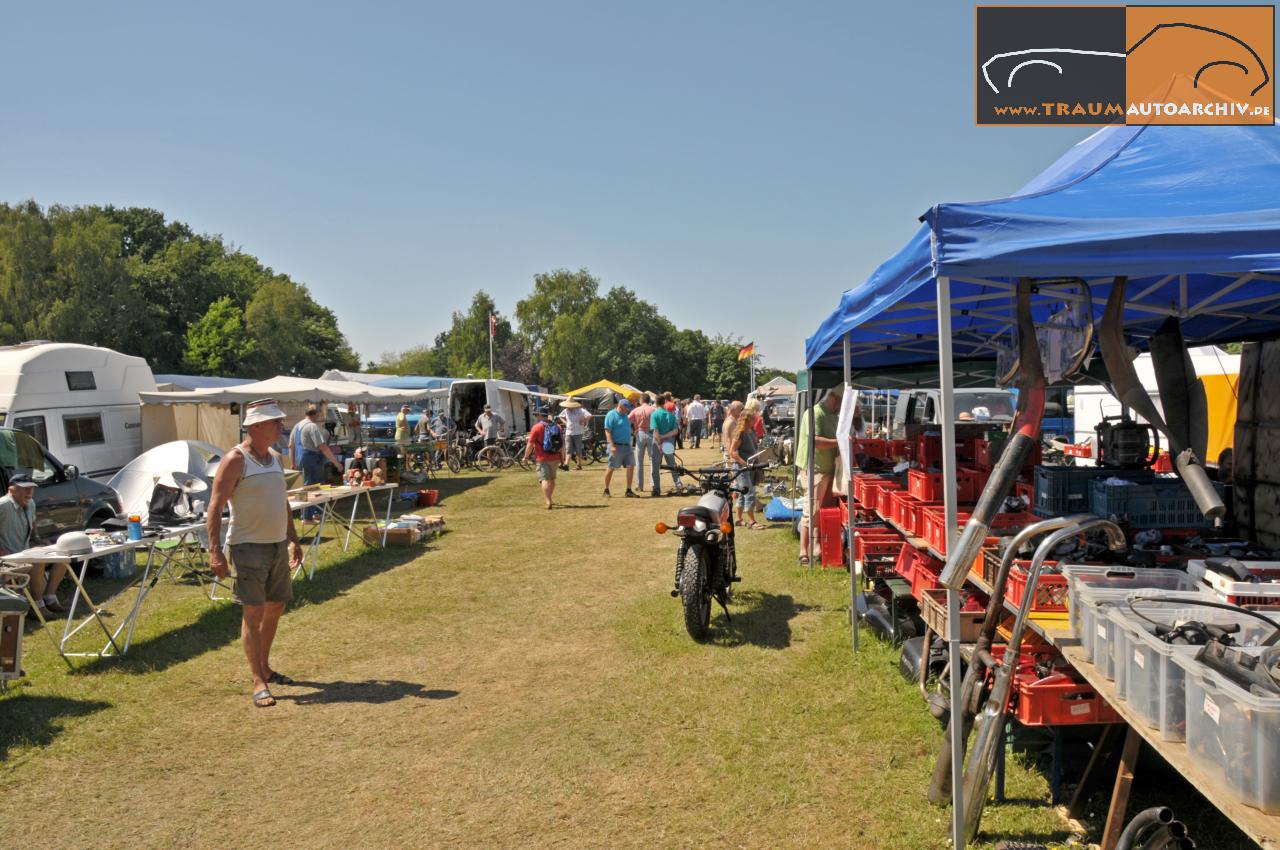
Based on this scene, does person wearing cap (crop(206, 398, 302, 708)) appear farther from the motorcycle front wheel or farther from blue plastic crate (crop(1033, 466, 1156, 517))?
blue plastic crate (crop(1033, 466, 1156, 517))

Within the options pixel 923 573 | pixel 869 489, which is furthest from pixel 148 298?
pixel 923 573

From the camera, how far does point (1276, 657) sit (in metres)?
2.33

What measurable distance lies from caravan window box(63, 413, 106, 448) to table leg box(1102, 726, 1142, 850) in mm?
12444

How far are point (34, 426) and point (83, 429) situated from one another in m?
1.26

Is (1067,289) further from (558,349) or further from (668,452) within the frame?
(558,349)

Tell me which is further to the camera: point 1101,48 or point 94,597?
point 94,597

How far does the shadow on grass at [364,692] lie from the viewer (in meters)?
5.53

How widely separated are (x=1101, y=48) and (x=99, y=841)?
7.04 metres

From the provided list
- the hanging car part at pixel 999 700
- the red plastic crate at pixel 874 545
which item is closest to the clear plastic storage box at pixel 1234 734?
the hanging car part at pixel 999 700

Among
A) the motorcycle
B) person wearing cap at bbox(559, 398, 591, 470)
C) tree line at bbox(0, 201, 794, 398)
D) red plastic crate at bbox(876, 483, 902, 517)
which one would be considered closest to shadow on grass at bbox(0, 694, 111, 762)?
the motorcycle

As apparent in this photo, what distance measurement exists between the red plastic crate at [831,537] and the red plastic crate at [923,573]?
113 inches

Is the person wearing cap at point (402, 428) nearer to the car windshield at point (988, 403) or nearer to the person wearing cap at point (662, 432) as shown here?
the person wearing cap at point (662, 432)

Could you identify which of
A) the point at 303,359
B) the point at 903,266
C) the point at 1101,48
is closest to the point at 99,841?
the point at 903,266

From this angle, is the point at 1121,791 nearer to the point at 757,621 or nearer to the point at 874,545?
the point at 874,545
